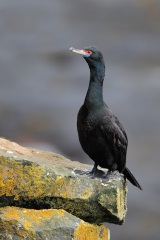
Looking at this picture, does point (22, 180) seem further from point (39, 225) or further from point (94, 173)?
point (94, 173)

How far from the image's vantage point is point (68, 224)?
672cm

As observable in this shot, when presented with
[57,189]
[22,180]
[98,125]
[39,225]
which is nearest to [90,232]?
[57,189]

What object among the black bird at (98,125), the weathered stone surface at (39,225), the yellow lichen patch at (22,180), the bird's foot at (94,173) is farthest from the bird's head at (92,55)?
the weathered stone surface at (39,225)

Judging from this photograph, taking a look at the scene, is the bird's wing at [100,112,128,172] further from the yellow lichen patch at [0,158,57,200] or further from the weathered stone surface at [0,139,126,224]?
the yellow lichen patch at [0,158,57,200]

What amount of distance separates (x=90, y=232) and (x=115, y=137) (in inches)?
47.0

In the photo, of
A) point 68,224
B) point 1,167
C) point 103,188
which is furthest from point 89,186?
point 1,167

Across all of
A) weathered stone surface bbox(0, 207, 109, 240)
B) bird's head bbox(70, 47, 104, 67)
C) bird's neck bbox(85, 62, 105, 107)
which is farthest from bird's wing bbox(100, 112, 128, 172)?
weathered stone surface bbox(0, 207, 109, 240)

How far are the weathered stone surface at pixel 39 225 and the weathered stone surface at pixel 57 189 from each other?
0.41 feet

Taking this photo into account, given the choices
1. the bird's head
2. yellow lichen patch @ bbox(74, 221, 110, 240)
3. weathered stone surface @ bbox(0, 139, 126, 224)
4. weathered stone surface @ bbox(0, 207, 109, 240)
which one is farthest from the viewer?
the bird's head

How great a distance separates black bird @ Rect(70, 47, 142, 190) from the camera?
759 cm

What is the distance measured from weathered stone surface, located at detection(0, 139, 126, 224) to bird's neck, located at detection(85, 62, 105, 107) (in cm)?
77

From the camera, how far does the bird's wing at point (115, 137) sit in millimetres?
7645

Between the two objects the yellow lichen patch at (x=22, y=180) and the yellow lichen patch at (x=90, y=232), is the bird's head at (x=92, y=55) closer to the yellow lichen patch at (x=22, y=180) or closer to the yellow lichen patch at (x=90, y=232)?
the yellow lichen patch at (x=22, y=180)

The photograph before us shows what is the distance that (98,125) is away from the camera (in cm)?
760
